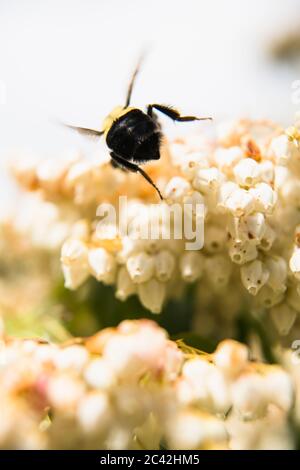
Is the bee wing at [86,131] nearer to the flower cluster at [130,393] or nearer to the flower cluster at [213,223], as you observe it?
the flower cluster at [213,223]

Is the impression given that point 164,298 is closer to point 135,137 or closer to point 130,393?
point 135,137

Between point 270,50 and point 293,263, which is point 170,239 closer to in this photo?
point 293,263

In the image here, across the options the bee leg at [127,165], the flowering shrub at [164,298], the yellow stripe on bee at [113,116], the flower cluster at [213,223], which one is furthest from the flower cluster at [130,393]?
the yellow stripe on bee at [113,116]

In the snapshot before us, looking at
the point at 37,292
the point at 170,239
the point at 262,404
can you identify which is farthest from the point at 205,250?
the point at 37,292

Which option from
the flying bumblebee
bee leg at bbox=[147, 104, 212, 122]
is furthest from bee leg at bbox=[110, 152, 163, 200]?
bee leg at bbox=[147, 104, 212, 122]

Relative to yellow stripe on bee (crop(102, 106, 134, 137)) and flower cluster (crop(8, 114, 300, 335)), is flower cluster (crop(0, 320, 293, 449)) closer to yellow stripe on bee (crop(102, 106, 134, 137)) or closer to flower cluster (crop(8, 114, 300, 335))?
flower cluster (crop(8, 114, 300, 335))
